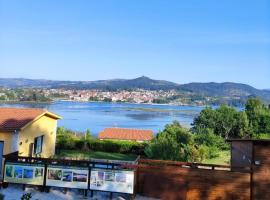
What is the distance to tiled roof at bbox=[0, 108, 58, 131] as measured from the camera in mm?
17503

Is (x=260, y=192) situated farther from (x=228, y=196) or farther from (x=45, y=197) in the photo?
(x=45, y=197)

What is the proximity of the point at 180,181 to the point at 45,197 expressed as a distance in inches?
191

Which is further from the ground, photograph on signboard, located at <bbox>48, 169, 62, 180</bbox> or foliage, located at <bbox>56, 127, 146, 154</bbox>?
photograph on signboard, located at <bbox>48, 169, 62, 180</bbox>

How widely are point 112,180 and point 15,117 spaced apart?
7.68 meters

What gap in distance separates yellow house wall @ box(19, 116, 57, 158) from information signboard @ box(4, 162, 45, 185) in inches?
134

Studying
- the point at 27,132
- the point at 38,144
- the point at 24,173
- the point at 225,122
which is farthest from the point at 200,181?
the point at 225,122

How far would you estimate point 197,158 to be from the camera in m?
27.7

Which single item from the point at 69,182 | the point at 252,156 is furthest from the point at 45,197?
the point at 252,156

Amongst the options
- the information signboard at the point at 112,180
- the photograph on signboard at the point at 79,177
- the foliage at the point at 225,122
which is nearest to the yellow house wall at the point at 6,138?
the photograph on signboard at the point at 79,177

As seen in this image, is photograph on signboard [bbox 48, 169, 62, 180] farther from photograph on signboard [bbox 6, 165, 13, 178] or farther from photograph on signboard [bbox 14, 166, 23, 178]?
photograph on signboard [bbox 6, 165, 13, 178]

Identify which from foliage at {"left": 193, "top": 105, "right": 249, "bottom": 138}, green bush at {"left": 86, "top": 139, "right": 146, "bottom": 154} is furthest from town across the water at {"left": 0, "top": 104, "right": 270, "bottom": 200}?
foliage at {"left": 193, "top": 105, "right": 249, "bottom": 138}

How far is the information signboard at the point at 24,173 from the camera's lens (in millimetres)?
14234

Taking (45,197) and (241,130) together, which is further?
(241,130)

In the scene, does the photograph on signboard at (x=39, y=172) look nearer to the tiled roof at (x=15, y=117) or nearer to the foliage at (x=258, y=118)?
the tiled roof at (x=15, y=117)
